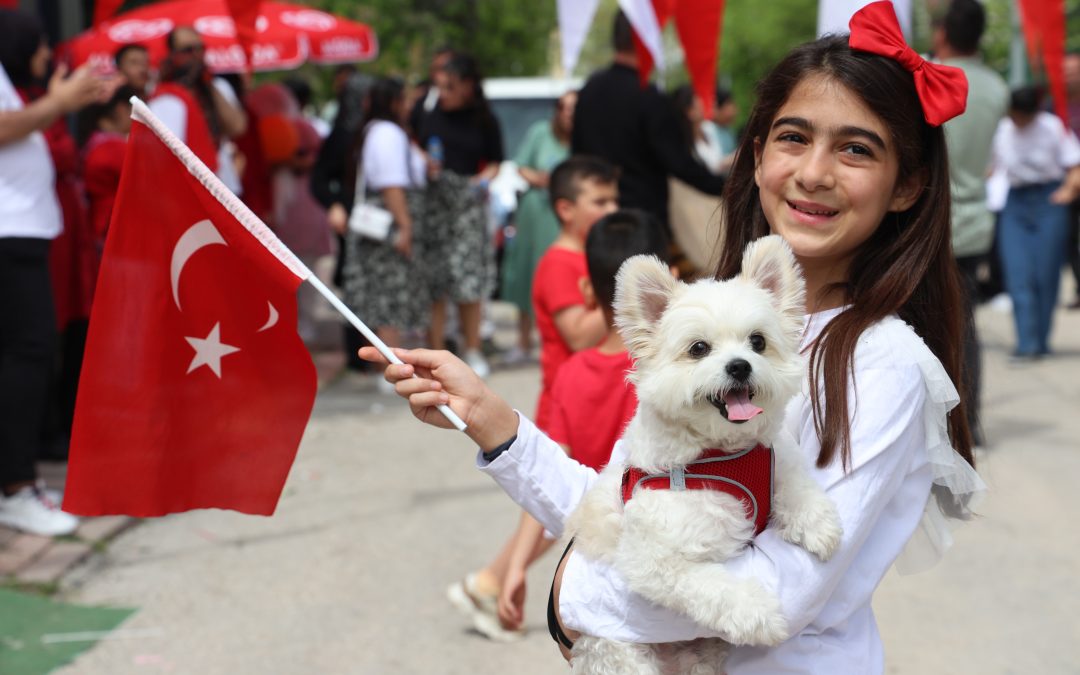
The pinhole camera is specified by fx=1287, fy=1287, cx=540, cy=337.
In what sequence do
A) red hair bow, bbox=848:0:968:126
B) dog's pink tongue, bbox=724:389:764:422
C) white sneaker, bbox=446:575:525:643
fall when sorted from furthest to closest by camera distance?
white sneaker, bbox=446:575:525:643, red hair bow, bbox=848:0:968:126, dog's pink tongue, bbox=724:389:764:422

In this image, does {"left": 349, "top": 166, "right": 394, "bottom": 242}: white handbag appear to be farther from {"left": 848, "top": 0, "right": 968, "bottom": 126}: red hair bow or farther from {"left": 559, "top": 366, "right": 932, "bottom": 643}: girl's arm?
{"left": 559, "top": 366, "right": 932, "bottom": 643}: girl's arm

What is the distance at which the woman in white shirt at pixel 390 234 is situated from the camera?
30.0ft

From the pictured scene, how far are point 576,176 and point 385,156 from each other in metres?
4.13

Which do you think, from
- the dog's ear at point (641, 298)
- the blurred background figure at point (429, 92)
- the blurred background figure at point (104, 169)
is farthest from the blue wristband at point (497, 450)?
the blurred background figure at point (429, 92)

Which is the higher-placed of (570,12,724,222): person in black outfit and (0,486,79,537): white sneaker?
(570,12,724,222): person in black outfit

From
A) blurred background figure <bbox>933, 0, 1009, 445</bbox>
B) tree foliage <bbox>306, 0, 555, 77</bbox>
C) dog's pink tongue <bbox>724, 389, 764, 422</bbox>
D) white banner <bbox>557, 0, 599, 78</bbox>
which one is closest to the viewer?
dog's pink tongue <bbox>724, 389, 764, 422</bbox>

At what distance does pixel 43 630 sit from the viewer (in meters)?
4.92

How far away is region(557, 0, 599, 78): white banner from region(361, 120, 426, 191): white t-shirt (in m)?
1.73

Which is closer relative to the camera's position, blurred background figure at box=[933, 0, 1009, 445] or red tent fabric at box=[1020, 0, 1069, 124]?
blurred background figure at box=[933, 0, 1009, 445]

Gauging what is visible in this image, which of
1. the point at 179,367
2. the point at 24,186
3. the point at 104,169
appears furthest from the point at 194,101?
the point at 179,367

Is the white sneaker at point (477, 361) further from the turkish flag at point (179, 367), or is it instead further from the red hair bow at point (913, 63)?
the red hair bow at point (913, 63)

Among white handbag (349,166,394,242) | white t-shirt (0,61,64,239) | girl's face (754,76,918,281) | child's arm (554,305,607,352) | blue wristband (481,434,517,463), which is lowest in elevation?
white handbag (349,166,394,242)

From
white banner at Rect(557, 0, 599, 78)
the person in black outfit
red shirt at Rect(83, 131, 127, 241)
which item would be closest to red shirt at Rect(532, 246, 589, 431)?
the person in black outfit

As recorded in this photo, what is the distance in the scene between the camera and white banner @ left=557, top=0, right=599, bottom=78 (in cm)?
779
